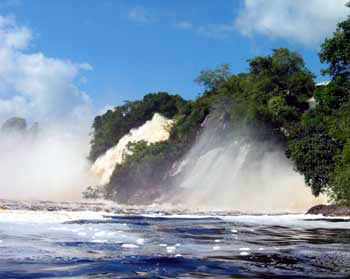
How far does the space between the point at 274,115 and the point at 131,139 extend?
3108cm

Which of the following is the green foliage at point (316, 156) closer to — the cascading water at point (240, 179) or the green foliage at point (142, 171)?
the cascading water at point (240, 179)

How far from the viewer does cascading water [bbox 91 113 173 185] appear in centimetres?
7586

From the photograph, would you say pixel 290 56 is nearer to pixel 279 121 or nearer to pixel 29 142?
pixel 279 121

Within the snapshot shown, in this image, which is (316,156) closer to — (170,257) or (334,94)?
(334,94)

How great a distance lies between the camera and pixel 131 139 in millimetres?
81938

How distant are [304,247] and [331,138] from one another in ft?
98.9

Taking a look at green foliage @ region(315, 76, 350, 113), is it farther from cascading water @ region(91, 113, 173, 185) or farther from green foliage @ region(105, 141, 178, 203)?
cascading water @ region(91, 113, 173, 185)

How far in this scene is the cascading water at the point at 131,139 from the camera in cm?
7586

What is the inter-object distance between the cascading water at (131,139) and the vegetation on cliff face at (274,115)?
2.66 metres

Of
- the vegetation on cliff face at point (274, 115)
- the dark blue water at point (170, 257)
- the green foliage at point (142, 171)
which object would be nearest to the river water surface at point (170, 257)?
the dark blue water at point (170, 257)

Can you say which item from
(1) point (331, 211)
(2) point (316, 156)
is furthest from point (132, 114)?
(1) point (331, 211)

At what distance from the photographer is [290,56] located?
65812 millimetres

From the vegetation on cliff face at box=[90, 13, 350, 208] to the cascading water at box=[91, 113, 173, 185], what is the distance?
266cm

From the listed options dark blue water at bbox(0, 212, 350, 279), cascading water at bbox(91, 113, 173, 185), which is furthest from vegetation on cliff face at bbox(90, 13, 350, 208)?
dark blue water at bbox(0, 212, 350, 279)
